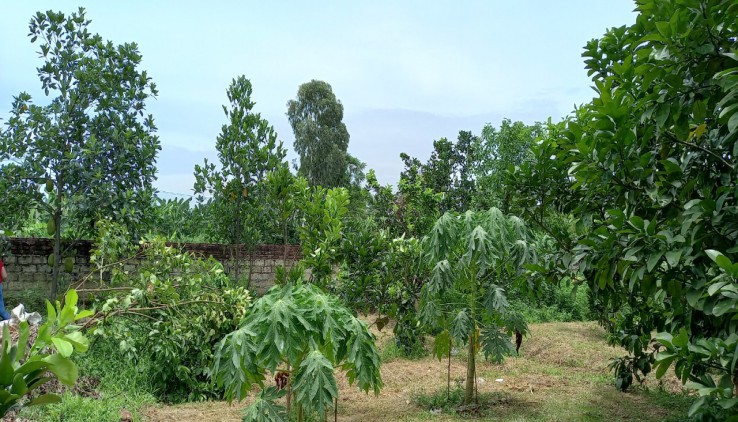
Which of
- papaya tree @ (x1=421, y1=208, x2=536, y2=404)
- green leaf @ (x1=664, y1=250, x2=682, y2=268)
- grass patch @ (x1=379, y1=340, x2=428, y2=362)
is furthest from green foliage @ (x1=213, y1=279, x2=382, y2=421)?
grass patch @ (x1=379, y1=340, x2=428, y2=362)

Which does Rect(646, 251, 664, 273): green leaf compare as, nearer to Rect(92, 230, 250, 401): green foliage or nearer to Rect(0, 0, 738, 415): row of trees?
Rect(0, 0, 738, 415): row of trees

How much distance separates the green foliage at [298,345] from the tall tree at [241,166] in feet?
22.8

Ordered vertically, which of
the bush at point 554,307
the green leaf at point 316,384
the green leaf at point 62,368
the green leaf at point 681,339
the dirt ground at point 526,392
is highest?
the green leaf at point 681,339

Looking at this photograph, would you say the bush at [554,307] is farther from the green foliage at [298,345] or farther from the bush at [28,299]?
the bush at [28,299]

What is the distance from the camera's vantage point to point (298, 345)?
4.06 metres

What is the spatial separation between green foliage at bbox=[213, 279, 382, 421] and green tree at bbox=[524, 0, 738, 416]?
172cm

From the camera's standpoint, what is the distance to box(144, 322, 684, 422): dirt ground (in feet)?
19.9

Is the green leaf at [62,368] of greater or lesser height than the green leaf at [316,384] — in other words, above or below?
above

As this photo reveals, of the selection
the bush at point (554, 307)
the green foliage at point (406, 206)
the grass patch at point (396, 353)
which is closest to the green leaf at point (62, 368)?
the grass patch at point (396, 353)

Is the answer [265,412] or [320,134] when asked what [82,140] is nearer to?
[265,412]

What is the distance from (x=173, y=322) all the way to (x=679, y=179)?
519 cm

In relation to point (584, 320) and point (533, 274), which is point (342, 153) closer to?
point (584, 320)

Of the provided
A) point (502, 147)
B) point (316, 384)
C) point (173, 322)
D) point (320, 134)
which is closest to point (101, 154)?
point (173, 322)

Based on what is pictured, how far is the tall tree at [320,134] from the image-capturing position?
2964 centimetres
